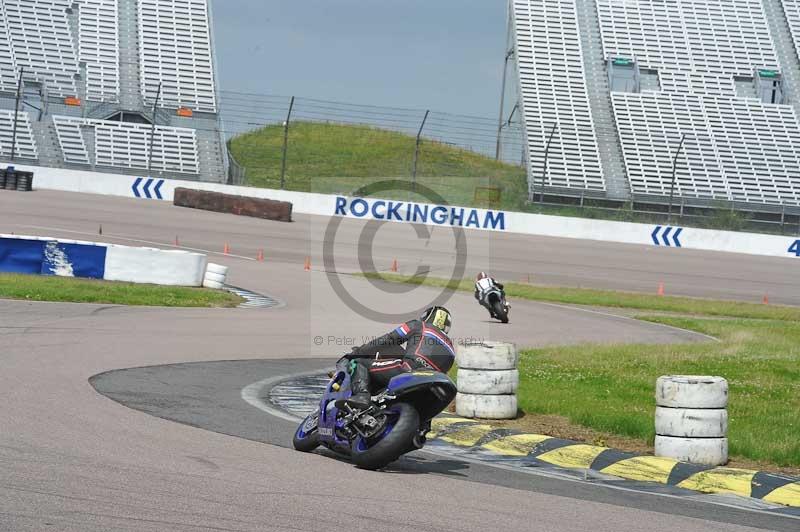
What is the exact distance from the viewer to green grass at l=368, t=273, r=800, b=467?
33.4 ft

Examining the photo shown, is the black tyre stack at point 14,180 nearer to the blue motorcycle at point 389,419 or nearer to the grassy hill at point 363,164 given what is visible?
the grassy hill at point 363,164

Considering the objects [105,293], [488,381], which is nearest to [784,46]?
[105,293]

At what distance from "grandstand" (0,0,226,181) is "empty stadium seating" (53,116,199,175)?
0.04 meters

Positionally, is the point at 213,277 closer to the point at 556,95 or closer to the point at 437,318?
the point at 437,318

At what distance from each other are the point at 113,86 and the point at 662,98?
25469 mm

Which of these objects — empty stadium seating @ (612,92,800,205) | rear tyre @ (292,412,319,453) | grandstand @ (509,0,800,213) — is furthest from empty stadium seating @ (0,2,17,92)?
rear tyre @ (292,412,319,453)

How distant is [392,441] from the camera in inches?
301

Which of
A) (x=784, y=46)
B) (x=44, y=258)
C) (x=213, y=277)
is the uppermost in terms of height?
(x=784, y=46)

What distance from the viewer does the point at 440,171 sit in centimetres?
4750

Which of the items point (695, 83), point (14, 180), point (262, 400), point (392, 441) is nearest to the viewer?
point (392, 441)

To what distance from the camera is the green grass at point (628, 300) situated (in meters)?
28.2

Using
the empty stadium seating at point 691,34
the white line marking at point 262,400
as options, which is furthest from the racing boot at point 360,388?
the empty stadium seating at point 691,34

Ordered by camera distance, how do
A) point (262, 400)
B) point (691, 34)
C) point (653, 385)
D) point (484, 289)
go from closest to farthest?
point (262, 400) < point (653, 385) < point (484, 289) < point (691, 34)

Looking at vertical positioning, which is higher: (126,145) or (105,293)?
(126,145)
